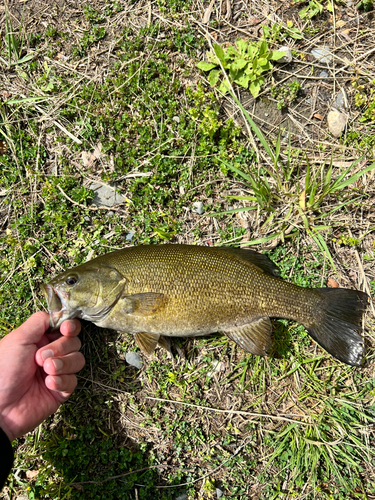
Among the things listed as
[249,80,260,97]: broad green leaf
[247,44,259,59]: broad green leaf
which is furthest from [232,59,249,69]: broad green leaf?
[249,80,260,97]: broad green leaf

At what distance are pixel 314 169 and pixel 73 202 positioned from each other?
108 inches

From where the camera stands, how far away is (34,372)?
3.54 m

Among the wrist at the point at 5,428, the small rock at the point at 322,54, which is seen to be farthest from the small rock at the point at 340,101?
the wrist at the point at 5,428

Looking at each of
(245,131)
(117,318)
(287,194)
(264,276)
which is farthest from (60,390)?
(245,131)

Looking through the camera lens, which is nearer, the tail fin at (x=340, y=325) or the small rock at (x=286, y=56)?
the tail fin at (x=340, y=325)

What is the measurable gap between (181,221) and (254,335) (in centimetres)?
146

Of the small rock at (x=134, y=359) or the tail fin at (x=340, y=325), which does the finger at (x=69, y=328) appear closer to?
the small rock at (x=134, y=359)

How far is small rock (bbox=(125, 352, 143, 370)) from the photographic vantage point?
3957mm

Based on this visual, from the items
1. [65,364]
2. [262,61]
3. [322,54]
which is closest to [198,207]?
[262,61]

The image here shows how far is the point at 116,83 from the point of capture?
4230 mm

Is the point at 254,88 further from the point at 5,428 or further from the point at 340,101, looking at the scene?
the point at 5,428

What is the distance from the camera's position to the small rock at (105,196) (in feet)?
13.7

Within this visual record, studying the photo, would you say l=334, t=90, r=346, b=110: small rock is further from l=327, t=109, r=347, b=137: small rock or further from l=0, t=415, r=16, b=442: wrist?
l=0, t=415, r=16, b=442: wrist

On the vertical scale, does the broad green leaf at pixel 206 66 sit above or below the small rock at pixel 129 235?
above
